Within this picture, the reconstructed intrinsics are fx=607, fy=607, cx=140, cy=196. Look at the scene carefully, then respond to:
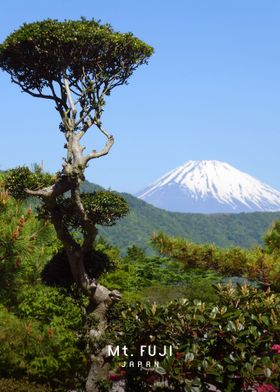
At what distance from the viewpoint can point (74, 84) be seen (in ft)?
48.1

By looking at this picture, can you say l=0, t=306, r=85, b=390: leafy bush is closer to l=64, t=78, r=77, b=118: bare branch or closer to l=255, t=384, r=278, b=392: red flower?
l=255, t=384, r=278, b=392: red flower

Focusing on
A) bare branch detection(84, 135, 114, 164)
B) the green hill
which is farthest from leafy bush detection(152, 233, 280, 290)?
the green hill

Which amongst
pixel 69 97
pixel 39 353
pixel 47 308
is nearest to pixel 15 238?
pixel 39 353

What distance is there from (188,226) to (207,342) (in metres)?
87.0

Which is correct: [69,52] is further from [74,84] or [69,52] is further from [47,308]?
[47,308]

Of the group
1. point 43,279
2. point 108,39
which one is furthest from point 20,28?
point 43,279

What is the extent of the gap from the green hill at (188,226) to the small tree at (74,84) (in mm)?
62374

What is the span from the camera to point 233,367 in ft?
25.4

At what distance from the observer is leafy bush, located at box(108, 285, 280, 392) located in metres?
7.75

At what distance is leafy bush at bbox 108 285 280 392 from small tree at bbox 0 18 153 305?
3.14 m

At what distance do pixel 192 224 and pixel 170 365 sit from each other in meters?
89.1

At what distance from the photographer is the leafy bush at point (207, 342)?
25.4 ft

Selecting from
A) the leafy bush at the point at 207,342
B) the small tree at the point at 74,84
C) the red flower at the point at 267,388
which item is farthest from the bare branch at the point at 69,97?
the red flower at the point at 267,388

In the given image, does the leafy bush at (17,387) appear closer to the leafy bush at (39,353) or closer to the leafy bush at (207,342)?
the leafy bush at (39,353)
